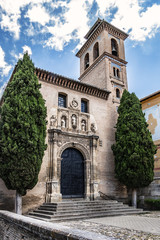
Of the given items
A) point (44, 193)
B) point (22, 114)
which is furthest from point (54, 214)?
point (22, 114)

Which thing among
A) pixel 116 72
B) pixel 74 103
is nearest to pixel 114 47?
pixel 116 72

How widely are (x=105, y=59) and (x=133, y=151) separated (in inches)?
366

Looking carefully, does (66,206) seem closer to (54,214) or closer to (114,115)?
(54,214)

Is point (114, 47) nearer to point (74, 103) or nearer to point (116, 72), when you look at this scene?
point (116, 72)

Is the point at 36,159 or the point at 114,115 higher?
the point at 114,115

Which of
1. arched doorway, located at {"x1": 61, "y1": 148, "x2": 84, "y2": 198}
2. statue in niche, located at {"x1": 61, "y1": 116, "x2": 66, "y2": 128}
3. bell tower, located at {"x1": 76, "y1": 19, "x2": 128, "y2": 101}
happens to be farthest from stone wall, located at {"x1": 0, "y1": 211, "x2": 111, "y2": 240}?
bell tower, located at {"x1": 76, "y1": 19, "x2": 128, "y2": 101}

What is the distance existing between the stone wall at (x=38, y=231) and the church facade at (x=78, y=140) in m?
5.02

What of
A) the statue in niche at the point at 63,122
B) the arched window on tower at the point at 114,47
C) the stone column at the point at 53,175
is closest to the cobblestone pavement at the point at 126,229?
the stone column at the point at 53,175

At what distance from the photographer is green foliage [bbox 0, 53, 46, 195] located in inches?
392

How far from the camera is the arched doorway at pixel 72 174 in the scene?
43.1 feet

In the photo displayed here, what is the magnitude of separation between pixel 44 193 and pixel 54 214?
7.35ft

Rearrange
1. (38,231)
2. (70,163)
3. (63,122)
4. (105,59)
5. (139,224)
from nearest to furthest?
(38,231), (139,224), (70,163), (63,122), (105,59)

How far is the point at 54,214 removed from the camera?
Answer: 9.98 metres

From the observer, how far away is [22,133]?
1034cm
